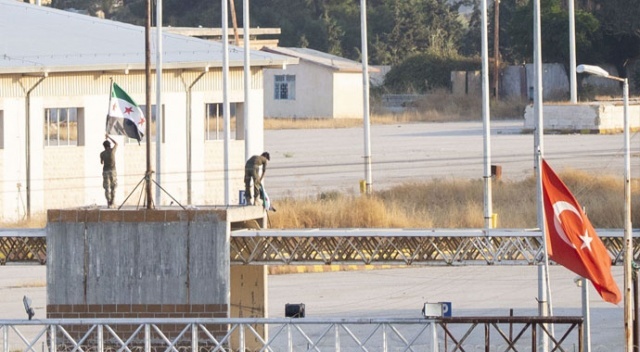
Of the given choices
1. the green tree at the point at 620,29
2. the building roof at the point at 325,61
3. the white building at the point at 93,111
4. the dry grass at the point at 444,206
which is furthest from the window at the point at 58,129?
the green tree at the point at 620,29

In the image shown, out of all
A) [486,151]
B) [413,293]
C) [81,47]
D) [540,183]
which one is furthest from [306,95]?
[540,183]

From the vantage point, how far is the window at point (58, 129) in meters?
34.2

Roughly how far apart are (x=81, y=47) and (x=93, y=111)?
A: 2207 millimetres

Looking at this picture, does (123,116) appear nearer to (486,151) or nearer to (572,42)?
(486,151)

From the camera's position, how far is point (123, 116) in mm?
27422

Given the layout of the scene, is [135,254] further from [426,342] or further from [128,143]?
[128,143]

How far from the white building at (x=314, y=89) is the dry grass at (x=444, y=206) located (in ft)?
109

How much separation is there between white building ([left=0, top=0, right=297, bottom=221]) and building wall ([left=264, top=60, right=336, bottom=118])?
99.8 feet

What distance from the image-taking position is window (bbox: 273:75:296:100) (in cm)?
7206

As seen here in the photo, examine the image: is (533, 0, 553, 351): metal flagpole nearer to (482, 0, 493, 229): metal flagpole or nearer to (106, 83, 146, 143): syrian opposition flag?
(482, 0, 493, 229): metal flagpole

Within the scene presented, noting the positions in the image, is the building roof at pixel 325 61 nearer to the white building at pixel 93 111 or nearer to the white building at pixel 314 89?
the white building at pixel 314 89

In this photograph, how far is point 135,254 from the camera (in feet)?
65.8

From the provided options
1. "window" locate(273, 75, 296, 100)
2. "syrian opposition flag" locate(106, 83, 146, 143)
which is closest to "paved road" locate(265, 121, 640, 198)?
"window" locate(273, 75, 296, 100)

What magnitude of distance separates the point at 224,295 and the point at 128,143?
1637 cm
